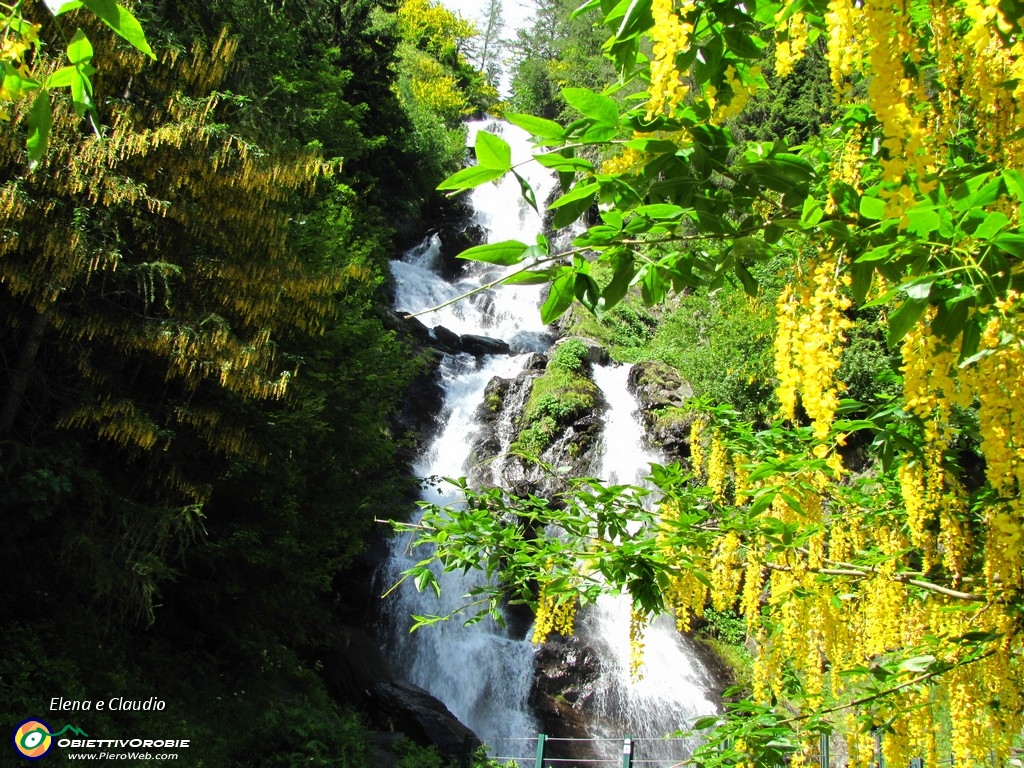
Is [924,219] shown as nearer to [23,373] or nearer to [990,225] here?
[990,225]

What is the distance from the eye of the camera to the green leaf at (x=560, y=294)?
1.26m

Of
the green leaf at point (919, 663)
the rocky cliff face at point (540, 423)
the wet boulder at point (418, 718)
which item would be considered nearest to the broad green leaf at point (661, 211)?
the green leaf at point (919, 663)

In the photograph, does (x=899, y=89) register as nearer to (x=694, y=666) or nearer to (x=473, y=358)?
(x=694, y=666)

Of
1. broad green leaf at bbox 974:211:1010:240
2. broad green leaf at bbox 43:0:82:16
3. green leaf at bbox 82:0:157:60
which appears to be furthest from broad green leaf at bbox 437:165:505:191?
broad green leaf at bbox 974:211:1010:240

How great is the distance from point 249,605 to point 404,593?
3612mm

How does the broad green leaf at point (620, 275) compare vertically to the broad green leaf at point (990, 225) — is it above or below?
below

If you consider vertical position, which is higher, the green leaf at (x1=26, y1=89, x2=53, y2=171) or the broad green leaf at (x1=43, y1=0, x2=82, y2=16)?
the broad green leaf at (x1=43, y1=0, x2=82, y2=16)

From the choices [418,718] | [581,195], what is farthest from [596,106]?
[418,718]

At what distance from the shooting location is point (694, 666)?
35.7 ft

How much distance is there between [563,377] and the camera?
1470 centimetres

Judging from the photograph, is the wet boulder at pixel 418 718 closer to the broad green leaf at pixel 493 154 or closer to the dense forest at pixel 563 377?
the dense forest at pixel 563 377

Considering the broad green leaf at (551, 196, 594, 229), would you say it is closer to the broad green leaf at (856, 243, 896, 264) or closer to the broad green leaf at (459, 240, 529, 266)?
the broad green leaf at (459, 240, 529, 266)

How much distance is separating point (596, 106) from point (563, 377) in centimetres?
1349

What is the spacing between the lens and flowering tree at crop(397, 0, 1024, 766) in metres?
1.26
